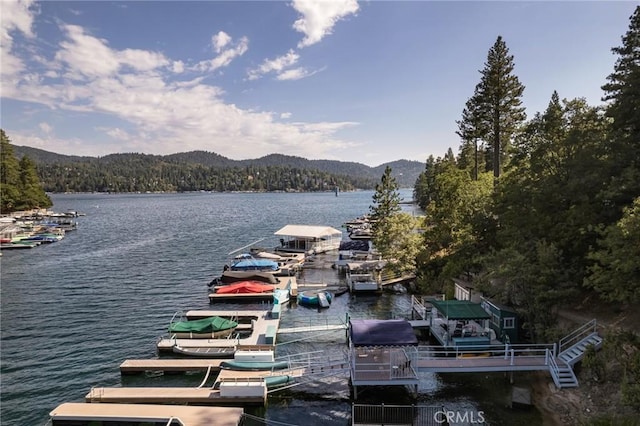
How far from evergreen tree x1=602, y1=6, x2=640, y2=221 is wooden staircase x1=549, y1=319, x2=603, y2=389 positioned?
5.96 metres

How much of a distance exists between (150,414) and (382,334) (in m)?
11.0

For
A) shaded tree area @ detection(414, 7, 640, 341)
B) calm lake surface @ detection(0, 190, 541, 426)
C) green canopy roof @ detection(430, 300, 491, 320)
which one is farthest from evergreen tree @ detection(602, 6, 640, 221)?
calm lake surface @ detection(0, 190, 541, 426)

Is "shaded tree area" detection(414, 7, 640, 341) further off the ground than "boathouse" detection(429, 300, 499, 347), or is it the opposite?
"shaded tree area" detection(414, 7, 640, 341)

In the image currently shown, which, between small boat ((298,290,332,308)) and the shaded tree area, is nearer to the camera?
the shaded tree area

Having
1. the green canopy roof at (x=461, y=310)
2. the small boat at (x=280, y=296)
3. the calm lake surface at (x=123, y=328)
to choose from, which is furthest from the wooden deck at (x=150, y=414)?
the small boat at (x=280, y=296)

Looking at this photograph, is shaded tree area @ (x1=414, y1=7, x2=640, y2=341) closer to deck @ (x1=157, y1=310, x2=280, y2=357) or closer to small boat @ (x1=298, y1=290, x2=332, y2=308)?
small boat @ (x1=298, y1=290, x2=332, y2=308)

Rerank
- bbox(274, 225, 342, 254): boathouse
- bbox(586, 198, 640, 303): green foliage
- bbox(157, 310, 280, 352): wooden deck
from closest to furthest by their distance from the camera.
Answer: bbox(586, 198, 640, 303): green foliage → bbox(157, 310, 280, 352): wooden deck → bbox(274, 225, 342, 254): boathouse

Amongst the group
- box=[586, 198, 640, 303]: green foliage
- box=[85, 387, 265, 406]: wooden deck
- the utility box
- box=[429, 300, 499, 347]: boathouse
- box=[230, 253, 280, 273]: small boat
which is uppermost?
box=[586, 198, 640, 303]: green foliage

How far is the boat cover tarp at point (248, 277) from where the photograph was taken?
140 feet

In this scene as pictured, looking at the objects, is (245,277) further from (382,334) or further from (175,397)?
(382,334)

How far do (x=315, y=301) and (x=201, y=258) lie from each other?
3023 cm

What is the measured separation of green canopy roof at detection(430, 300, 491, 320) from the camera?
79.3 ft

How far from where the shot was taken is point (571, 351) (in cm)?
2091

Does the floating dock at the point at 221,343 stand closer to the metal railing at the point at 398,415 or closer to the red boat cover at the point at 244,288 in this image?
the metal railing at the point at 398,415
